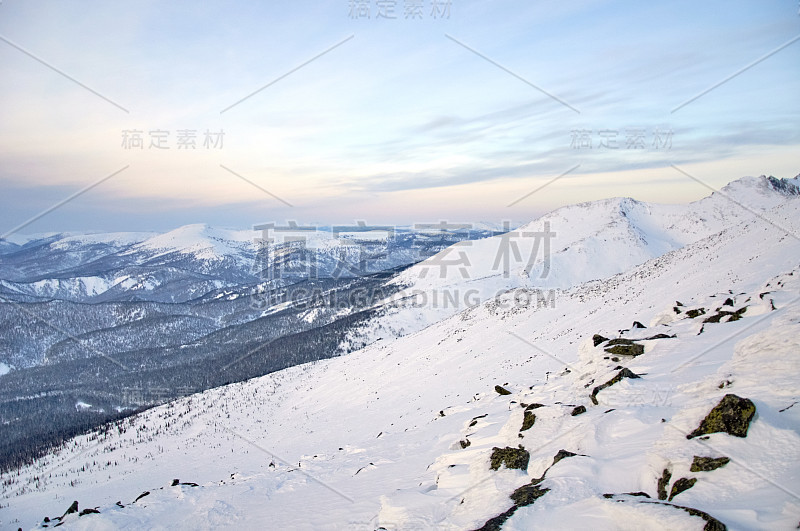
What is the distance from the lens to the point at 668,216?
158 meters

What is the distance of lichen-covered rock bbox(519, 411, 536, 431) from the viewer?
1138 centimetres

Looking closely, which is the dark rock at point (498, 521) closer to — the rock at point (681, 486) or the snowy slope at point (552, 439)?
the snowy slope at point (552, 439)

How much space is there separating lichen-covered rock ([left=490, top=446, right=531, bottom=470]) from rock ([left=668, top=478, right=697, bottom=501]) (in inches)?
149

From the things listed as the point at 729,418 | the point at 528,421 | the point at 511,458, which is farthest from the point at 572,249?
the point at 729,418

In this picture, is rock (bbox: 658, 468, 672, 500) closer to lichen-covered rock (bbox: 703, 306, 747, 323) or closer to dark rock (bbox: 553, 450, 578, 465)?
dark rock (bbox: 553, 450, 578, 465)

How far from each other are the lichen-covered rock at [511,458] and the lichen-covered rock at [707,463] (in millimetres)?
3904

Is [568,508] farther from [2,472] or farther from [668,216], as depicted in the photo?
[668,216]

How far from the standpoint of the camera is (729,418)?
670cm

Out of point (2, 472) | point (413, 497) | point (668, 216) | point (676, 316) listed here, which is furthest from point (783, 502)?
point (668, 216)

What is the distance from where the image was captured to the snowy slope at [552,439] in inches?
242

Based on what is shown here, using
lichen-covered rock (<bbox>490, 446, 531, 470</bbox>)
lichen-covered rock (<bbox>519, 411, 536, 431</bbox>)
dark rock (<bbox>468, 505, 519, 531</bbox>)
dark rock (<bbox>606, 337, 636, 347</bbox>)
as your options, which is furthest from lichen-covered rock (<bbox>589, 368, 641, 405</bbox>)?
dark rock (<bbox>468, 505, 519, 531</bbox>)

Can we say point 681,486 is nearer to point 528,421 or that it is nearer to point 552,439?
point 552,439

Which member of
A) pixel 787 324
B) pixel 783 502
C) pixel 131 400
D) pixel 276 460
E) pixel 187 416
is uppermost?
pixel 787 324

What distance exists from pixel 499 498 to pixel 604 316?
2968 cm
